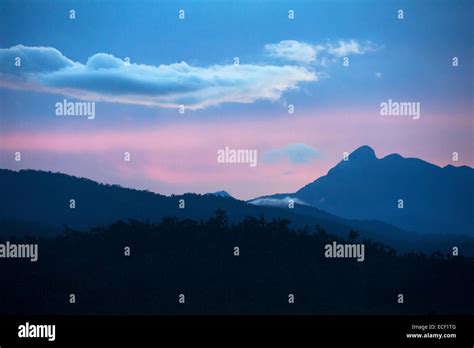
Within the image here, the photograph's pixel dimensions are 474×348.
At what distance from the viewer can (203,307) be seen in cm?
1188

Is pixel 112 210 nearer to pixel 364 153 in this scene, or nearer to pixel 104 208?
pixel 104 208

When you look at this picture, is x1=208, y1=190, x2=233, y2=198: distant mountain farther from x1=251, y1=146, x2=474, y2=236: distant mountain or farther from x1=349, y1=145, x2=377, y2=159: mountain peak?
x1=349, y1=145, x2=377, y2=159: mountain peak

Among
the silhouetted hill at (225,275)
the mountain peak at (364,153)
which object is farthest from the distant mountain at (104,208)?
the mountain peak at (364,153)

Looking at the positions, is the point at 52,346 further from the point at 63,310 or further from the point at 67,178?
the point at 67,178

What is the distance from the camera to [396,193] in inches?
501

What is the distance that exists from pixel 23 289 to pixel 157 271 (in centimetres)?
290

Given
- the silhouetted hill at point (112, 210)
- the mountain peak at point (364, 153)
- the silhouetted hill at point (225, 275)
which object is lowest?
the silhouetted hill at point (225, 275)

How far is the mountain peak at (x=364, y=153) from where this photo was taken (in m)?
12.5

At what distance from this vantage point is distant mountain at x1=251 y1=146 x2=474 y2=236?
12.4 metres

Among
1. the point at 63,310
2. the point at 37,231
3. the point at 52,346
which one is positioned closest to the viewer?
the point at 52,346

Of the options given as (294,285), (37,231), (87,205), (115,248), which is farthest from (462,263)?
(37,231)

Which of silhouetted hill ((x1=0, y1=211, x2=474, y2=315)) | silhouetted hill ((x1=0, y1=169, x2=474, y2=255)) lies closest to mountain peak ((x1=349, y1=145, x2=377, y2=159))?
silhouetted hill ((x1=0, y1=169, x2=474, y2=255))

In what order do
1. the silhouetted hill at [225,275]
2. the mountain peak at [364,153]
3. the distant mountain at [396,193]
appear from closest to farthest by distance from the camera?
1. the silhouetted hill at [225,275]
2. the distant mountain at [396,193]
3. the mountain peak at [364,153]

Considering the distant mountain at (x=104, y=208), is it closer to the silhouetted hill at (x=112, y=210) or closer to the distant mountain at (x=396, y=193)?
the silhouetted hill at (x=112, y=210)
